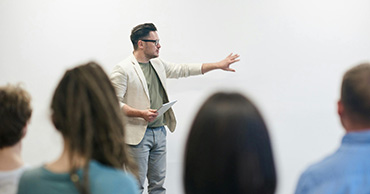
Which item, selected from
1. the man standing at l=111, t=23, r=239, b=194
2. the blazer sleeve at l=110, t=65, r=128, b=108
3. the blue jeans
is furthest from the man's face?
the blue jeans

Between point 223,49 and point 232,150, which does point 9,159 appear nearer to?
point 232,150

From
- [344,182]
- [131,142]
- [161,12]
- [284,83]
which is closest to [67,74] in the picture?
[344,182]

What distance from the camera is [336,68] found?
3.48 metres

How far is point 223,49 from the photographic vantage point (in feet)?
11.2

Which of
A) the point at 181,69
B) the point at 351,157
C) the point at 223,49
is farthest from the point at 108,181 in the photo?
the point at 223,49

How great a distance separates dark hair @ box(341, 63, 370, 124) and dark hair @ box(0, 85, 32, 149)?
3.39 ft

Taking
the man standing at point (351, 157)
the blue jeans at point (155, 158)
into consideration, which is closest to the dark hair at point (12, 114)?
the man standing at point (351, 157)

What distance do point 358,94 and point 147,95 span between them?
1823mm

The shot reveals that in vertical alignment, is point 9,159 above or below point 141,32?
below

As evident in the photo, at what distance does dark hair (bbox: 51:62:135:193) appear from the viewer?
1.06m

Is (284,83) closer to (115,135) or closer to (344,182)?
(344,182)

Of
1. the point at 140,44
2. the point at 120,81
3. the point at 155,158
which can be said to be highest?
the point at 140,44

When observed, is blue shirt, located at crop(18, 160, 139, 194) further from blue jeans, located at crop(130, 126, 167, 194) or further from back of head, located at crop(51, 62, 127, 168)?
blue jeans, located at crop(130, 126, 167, 194)

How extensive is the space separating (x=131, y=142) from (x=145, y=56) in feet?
2.02
